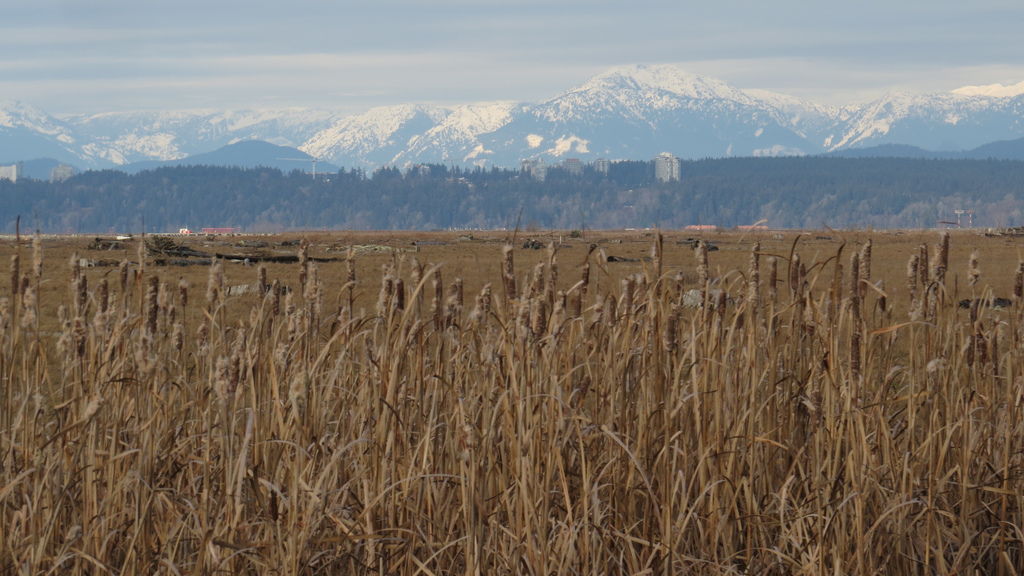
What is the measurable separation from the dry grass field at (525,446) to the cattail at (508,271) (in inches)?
0.9

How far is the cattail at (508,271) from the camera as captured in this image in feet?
15.6

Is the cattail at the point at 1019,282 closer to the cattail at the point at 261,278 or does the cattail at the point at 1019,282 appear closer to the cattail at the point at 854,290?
the cattail at the point at 854,290

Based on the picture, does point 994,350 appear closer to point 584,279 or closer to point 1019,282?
point 1019,282

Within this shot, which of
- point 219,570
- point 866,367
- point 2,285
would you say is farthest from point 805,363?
point 2,285

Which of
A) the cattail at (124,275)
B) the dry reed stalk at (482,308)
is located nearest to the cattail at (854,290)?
the dry reed stalk at (482,308)

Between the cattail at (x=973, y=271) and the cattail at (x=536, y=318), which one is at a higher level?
the cattail at (x=973, y=271)

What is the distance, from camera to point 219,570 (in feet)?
14.6

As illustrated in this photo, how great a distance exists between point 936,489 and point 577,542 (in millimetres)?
1756

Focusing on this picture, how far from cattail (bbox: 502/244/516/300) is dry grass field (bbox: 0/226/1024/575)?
2 centimetres

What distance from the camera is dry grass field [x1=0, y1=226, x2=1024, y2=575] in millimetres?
4766

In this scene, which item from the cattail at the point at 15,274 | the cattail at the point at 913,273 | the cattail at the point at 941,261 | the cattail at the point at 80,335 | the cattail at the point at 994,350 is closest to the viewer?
the cattail at the point at 15,274

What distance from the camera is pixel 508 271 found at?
5.15 metres

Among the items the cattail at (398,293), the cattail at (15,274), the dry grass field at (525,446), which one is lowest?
the dry grass field at (525,446)

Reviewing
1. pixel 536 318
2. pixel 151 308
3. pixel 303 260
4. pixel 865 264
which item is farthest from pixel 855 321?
pixel 151 308
